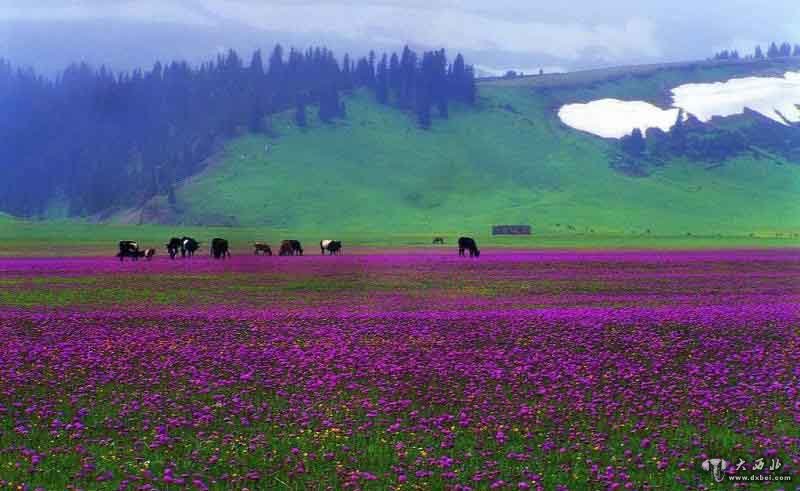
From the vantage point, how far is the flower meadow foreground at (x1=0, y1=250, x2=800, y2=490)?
12312 mm

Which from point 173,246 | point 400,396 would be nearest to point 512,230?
point 173,246

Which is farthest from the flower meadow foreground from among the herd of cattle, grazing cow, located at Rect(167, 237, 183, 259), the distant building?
the distant building

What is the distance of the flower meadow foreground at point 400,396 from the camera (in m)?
12.3

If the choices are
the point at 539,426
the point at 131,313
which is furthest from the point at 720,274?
the point at 539,426

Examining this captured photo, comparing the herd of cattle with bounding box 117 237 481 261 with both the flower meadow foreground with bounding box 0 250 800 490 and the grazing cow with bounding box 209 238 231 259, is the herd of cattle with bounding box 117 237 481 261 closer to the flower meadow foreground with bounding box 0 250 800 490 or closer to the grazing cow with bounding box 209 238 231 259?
the grazing cow with bounding box 209 238 231 259

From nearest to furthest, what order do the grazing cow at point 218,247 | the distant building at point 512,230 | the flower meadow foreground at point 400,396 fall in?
1. the flower meadow foreground at point 400,396
2. the grazing cow at point 218,247
3. the distant building at point 512,230

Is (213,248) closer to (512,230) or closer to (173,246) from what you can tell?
(173,246)

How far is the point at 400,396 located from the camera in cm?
1678

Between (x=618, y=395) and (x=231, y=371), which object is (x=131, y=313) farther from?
(x=618, y=395)

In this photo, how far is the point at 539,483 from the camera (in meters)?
11.7

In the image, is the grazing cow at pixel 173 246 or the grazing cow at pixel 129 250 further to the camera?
the grazing cow at pixel 173 246

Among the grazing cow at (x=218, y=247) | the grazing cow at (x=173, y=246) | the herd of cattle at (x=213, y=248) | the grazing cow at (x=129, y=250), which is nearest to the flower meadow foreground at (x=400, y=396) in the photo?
the grazing cow at (x=129, y=250)

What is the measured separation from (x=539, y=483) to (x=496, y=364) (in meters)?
8.14

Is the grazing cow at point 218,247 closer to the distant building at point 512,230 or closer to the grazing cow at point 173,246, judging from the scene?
the grazing cow at point 173,246
